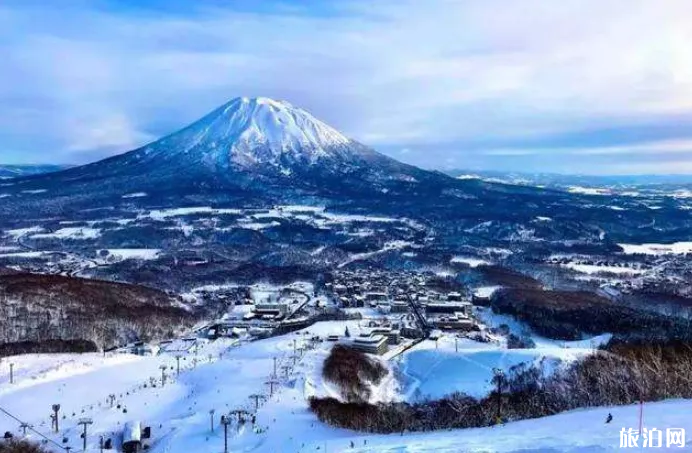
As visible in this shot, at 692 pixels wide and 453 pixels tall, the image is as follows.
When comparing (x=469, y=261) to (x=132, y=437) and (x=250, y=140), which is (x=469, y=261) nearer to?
(x=132, y=437)

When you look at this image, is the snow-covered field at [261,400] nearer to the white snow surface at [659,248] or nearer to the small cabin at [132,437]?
the small cabin at [132,437]

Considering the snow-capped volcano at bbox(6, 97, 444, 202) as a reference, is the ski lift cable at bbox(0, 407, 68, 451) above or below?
below

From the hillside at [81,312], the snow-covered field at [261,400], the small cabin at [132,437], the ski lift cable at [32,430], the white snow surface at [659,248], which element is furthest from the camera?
the white snow surface at [659,248]

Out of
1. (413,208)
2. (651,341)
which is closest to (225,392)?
(651,341)

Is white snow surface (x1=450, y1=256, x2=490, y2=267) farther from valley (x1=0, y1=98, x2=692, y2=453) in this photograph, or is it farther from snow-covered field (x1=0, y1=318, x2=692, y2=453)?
snow-covered field (x1=0, y1=318, x2=692, y2=453)

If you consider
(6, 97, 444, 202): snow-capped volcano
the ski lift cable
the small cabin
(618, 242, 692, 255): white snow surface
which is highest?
(6, 97, 444, 202): snow-capped volcano

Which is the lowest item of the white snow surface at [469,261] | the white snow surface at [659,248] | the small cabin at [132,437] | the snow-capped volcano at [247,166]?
the small cabin at [132,437]

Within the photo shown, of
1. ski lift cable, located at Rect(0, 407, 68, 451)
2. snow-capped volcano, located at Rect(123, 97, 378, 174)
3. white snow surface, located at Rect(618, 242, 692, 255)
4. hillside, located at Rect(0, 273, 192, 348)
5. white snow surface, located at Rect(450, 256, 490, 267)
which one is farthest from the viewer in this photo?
snow-capped volcano, located at Rect(123, 97, 378, 174)

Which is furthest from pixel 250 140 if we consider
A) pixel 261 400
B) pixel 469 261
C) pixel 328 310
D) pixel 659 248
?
pixel 261 400

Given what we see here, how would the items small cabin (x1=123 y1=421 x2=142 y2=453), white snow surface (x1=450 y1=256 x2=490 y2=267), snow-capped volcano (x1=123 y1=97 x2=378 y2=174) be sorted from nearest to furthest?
small cabin (x1=123 y1=421 x2=142 y2=453)
white snow surface (x1=450 y1=256 x2=490 y2=267)
snow-capped volcano (x1=123 y1=97 x2=378 y2=174)

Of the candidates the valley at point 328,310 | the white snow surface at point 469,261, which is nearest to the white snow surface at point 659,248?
the valley at point 328,310

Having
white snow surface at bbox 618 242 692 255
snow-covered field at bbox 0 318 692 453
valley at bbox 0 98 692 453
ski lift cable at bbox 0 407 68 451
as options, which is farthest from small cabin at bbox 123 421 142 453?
white snow surface at bbox 618 242 692 255

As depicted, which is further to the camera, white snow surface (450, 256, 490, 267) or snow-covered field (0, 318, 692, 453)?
white snow surface (450, 256, 490, 267)
